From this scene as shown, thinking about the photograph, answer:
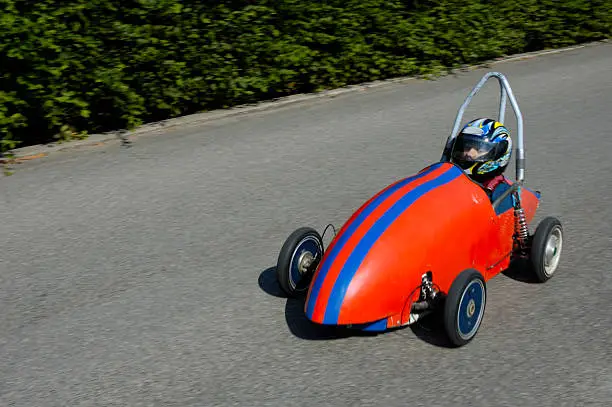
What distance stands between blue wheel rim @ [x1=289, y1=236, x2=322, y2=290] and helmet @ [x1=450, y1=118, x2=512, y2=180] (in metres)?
1.24

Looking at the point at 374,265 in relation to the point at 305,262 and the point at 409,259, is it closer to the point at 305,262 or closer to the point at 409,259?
the point at 409,259

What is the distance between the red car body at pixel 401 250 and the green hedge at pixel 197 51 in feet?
15.3

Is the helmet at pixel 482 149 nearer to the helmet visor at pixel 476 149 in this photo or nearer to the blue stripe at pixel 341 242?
the helmet visor at pixel 476 149

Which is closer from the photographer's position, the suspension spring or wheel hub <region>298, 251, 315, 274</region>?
wheel hub <region>298, 251, 315, 274</region>

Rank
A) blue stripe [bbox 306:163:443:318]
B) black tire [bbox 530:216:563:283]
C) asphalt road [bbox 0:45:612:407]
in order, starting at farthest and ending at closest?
1. black tire [bbox 530:216:563:283]
2. blue stripe [bbox 306:163:443:318]
3. asphalt road [bbox 0:45:612:407]

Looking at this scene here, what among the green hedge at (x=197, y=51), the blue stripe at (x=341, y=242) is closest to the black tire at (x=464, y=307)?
the blue stripe at (x=341, y=242)

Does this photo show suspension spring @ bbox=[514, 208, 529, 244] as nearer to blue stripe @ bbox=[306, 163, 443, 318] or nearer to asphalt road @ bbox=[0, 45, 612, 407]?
asphalt road @ bbox=[0, 45, 612, 407]

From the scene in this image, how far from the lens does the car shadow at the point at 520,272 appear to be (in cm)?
648

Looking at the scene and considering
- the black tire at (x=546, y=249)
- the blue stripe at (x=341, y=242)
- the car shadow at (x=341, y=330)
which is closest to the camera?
the blue stripe at (x=341, y=242)

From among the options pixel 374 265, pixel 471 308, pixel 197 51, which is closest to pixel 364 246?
pixel 374 265

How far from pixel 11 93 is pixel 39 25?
28.9 inches

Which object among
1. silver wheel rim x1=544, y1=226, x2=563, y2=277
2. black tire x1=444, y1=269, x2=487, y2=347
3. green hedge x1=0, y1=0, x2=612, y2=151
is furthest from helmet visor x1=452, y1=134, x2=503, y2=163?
green hedge x1=0, y1=0, x2=612, y2=151

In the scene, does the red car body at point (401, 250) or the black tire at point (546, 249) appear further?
the black tire at point (546, 249)

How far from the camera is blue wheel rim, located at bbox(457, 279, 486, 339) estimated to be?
534 cm
